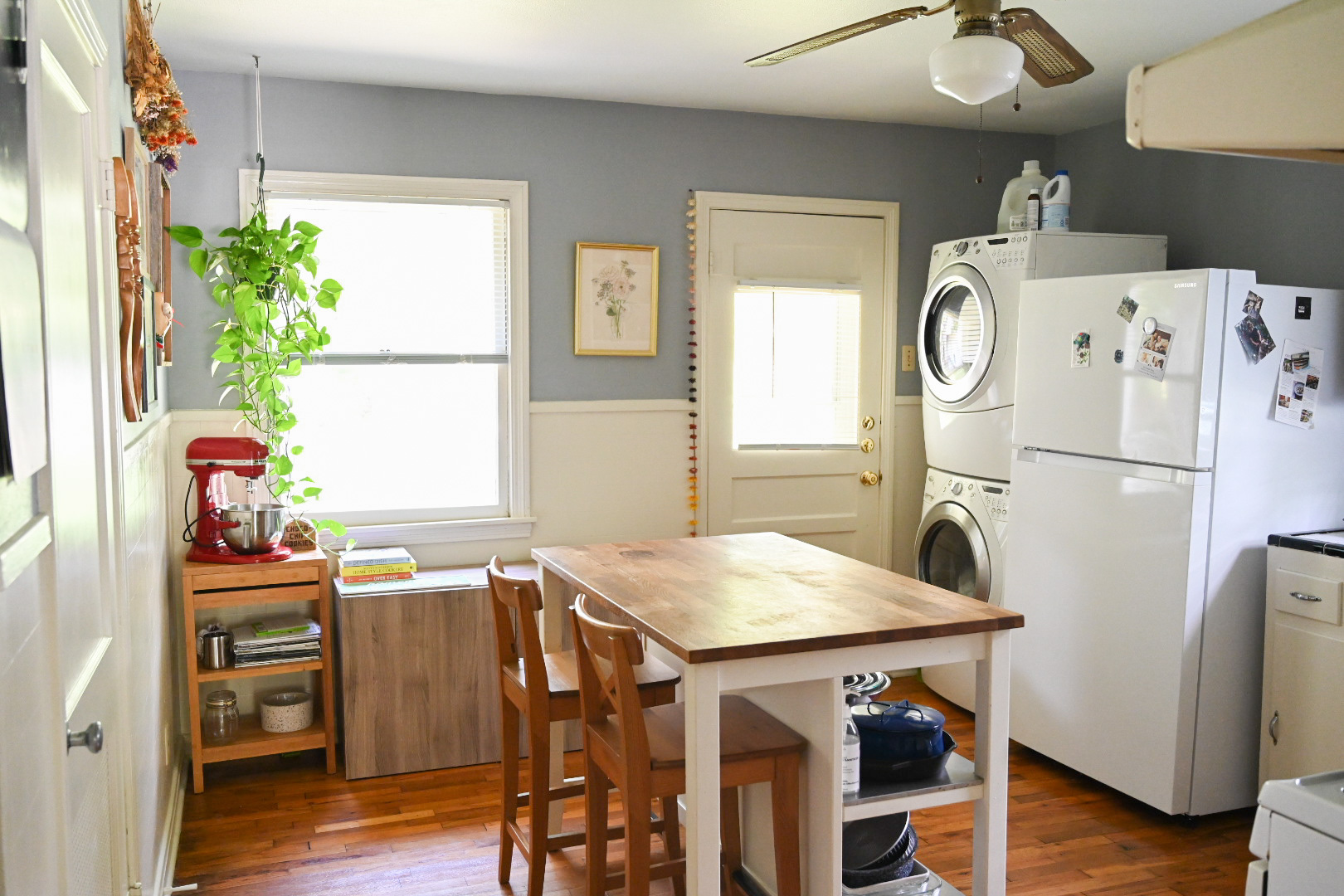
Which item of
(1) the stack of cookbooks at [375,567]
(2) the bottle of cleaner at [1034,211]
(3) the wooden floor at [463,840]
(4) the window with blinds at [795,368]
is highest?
(2) the bottle of cleaner at [1034,211]

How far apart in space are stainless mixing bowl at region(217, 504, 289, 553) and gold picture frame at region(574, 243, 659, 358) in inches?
51.2

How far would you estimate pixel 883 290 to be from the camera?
4.58 m

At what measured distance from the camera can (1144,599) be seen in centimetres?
313

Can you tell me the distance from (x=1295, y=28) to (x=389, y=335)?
3.61 m

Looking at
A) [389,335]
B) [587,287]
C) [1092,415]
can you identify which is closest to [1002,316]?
[1092,415]

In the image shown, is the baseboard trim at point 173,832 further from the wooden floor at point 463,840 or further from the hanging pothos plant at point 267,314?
the hanging pothos plant at point 267,314

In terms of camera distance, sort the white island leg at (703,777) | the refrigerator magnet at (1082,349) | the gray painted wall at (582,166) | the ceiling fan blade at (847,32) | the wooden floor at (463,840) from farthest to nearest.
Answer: the gray painted wall at (582,166), the refrigerator magnet at (1082,349), the wooden floor at (463,840), the ceiling fan blade at (847,32), the white island leg at (703,777)

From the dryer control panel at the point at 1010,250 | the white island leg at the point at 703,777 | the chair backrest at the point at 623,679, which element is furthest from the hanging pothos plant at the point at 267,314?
the dryer control panel at the point at 1010,250

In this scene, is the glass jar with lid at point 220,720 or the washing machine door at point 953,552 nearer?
the glass jar with lid at point 220,720

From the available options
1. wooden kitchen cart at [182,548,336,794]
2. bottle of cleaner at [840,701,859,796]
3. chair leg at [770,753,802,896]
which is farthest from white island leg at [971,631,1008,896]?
wooden kitchen cart at [182,548,336,794]

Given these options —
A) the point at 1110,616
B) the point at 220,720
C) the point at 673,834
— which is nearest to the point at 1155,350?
the point at 1110,616

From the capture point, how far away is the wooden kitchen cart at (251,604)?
11.0 feet

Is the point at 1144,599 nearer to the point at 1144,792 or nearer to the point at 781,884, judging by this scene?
the point at 1144,792

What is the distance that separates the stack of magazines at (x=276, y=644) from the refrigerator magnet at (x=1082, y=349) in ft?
8.45
